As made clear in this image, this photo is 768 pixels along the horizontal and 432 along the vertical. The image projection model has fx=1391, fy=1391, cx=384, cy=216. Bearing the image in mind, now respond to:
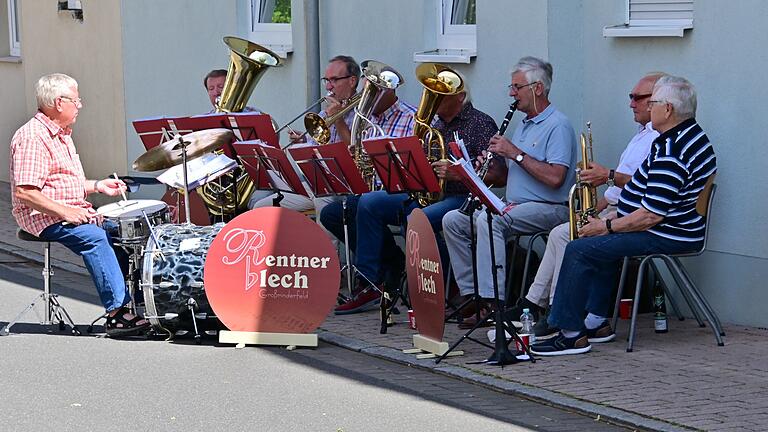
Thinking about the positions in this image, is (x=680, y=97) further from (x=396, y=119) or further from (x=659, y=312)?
(x=396, y=119)

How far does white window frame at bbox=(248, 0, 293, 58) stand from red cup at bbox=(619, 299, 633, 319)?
512cm

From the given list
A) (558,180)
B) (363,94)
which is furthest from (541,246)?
(363,94)

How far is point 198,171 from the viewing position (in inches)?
360

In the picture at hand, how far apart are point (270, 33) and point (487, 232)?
18.2ft

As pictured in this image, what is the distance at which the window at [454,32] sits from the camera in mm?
10945

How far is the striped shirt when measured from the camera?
26.2ft

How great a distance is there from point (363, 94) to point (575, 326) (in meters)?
2.80

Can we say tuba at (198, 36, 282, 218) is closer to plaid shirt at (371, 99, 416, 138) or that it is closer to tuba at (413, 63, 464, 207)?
plaid shirt at (371, 99, 416, 138)

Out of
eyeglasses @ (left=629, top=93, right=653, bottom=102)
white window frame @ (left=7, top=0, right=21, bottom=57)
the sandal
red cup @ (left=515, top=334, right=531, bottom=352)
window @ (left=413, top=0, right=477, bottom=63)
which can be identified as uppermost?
white window frame @ (left=7, top=0, right=21, bottom=57)

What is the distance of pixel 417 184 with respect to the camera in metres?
8.91

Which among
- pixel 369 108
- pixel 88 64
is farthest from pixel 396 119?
pixel 88 64

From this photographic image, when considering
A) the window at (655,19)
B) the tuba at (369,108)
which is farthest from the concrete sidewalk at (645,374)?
the window at (655,19)

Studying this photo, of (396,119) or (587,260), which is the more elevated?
(396,119)

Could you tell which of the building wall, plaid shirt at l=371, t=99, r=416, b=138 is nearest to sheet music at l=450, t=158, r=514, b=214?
plaid shirt at l=371, t=99, r=416, b=138
